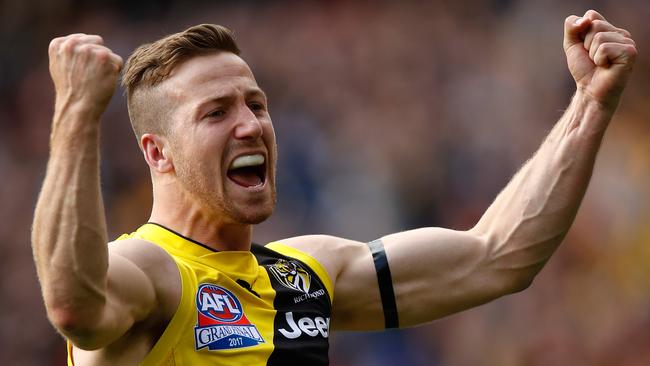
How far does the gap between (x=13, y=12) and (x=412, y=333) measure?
396 cm

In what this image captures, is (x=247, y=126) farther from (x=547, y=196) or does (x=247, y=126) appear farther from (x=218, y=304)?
(x=547, y=196)

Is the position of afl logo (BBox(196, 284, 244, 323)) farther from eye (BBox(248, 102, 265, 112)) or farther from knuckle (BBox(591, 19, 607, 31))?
knuckle (BBox(591, 19, 607, 31))

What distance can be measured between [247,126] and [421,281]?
37.5 inches

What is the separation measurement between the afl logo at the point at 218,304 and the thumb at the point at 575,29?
1.58 m

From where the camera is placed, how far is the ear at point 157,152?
4.03 m

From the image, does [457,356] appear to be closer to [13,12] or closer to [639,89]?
[639,89]

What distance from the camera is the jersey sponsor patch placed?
360cm

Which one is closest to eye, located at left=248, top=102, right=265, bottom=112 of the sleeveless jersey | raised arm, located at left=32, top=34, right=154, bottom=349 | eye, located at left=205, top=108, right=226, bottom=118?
eye, located at left=205, top=108, right=226, bottom=118

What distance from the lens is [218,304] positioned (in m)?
3.70

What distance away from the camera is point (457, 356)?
7609 mm

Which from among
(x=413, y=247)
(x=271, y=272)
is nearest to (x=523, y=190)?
(x=413, y=247)

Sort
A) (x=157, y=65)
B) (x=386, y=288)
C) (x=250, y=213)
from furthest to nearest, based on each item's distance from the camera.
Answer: (x=386, y=288)
(x=157, y=65)
(x=250, y=213)

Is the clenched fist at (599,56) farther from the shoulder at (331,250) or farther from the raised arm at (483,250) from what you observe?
the shoulder at (331,250)

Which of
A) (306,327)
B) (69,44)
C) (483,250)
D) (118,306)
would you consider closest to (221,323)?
(306,327)
